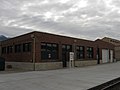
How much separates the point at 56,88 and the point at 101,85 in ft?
9.36

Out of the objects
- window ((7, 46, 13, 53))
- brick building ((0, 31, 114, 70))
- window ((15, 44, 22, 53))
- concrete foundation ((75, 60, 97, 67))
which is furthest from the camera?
concrete foundation ((75, 60, 97, 67))

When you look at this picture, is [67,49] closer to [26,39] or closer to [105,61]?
[26,39]

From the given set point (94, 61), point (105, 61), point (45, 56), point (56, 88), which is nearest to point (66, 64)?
point (45, 56)

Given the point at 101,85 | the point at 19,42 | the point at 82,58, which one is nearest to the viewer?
the point at 101,85

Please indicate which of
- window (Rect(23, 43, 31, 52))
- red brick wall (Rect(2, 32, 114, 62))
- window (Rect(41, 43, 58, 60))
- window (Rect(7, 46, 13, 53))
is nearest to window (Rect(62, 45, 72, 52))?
red brick wall (Rect(2, 32, 114, 62))

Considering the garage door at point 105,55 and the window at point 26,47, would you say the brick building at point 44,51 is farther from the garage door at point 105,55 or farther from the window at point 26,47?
the garage door at point 105,55

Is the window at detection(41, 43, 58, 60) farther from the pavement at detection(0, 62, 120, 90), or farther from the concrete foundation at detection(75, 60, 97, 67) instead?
the pavement at detection(0, 62, 120, 90)

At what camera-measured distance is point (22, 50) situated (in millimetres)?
30547

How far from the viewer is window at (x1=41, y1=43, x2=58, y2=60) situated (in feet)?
93.5

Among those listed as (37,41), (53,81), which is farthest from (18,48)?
(53,81)

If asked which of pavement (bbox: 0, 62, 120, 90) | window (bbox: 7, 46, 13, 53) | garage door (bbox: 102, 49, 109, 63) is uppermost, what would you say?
window (bbox: 7, 46, 13, 53)

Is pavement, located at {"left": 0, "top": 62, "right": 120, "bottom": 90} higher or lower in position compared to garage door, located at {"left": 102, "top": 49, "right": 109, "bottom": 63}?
lower

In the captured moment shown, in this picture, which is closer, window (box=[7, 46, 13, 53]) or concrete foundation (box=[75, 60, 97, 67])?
window (box=[7, 46, 13, 53])

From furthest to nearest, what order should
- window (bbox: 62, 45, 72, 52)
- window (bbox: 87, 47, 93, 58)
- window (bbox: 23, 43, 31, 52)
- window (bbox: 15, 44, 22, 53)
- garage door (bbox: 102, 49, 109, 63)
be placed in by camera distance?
garage door (bbox: 102, 49, 109, 63) → window (bbox: 87, 47, 93, 58) → window (bbox: 62, 45, 72, 52) → window (bbox: 15, 44, 22, 53) → window (bbox: 23, 43, 31, 52)
